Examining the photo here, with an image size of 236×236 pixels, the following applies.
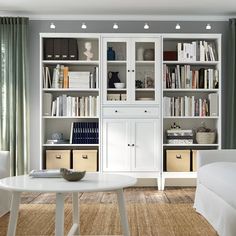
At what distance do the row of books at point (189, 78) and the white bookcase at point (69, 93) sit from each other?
3.01ft

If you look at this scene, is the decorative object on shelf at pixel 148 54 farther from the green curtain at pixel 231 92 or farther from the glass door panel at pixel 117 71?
the green curtain at pixel 231 92

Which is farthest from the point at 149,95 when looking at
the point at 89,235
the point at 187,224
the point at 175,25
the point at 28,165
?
the point at 89,235

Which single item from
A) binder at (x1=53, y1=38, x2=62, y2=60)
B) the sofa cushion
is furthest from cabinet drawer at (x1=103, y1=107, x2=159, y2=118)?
the sofa cushion

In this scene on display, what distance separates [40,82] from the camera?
5.56 metres

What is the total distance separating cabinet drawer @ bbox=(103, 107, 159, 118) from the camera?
18.2ft

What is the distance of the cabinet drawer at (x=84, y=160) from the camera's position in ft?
18.4

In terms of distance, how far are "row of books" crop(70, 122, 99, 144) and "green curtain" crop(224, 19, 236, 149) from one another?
5.84 ft

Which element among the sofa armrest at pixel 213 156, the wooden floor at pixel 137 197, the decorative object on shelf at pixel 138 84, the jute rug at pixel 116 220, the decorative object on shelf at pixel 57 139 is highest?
the decorative object on shelf at pixel 138 84

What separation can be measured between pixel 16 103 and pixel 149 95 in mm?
1782

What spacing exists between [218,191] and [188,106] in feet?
8.70

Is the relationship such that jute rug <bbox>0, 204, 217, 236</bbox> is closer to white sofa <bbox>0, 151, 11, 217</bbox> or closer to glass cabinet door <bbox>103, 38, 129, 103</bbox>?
white sofa <bbox>0, 151, 11, 217</bbox>

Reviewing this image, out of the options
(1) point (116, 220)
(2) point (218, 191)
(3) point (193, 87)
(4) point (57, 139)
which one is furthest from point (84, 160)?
(2) point (218, 191)

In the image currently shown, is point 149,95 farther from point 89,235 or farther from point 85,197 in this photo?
point 89,235

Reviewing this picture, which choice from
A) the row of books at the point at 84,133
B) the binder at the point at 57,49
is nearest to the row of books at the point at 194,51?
the row of books at the point at 84,133
